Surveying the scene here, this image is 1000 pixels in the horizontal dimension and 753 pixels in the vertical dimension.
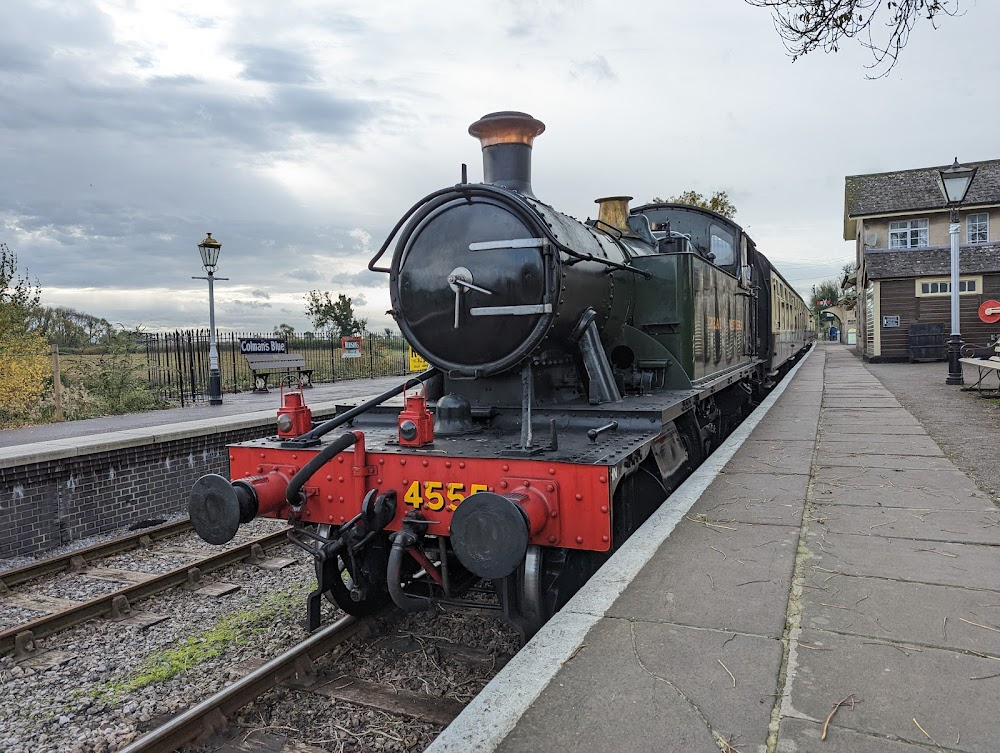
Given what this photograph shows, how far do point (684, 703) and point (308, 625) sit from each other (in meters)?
2.50

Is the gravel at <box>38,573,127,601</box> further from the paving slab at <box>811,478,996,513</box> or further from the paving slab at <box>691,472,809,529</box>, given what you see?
the paving slab at <box>811,478,996,513</box>

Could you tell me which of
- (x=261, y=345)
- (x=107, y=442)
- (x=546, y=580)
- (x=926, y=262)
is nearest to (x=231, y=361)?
(x=261, y=345)

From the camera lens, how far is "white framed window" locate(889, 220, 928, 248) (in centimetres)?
2461

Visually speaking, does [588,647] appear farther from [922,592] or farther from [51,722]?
[51,722]

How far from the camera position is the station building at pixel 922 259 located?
2297 centimetres

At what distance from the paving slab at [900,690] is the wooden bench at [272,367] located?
1504 cm

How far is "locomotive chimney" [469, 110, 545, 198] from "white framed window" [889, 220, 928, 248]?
82.2 ft

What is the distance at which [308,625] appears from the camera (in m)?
3.89

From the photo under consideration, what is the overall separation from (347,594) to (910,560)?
310 centimetres

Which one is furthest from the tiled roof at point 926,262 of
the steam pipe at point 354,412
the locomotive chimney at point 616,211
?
the steam pipe at point 354,412

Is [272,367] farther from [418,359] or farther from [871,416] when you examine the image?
[871,416]

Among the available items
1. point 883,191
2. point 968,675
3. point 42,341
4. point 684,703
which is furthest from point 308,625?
point 883,191

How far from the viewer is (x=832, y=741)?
1.88 metres

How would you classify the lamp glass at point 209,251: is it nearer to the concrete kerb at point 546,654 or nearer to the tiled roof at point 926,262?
the concrete kerb at point 546,654
